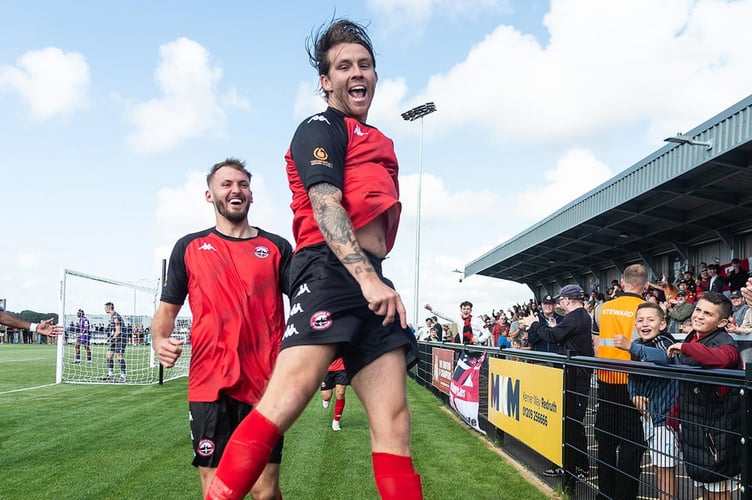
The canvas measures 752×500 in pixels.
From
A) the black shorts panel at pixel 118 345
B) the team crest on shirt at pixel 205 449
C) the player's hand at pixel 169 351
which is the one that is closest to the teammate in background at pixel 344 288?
the player's hand at pixel 169 351

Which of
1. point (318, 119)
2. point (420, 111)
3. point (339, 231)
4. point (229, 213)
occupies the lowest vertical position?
point (339, 231)

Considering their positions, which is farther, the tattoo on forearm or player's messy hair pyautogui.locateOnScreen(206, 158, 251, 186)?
player's messy hair pyautogui.locateOnScreen(206, 158, 251, 186)

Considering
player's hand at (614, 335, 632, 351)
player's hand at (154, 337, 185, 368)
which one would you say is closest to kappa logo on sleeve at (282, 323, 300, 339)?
player's hand at (154, 337, 185, 368)

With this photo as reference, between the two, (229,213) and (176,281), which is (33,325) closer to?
(176,281)

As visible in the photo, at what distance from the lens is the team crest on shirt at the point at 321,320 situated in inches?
92.5

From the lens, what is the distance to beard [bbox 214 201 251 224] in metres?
3.79

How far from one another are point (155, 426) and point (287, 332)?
842cm

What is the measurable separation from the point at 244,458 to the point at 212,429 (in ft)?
4.05

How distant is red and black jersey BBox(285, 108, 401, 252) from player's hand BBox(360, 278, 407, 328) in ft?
1.00

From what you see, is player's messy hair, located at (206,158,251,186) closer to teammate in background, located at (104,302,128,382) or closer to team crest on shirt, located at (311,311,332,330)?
team crest on shirt, located at (311,311,332,330)

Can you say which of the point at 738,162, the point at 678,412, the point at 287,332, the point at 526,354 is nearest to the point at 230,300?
the point at 287,332

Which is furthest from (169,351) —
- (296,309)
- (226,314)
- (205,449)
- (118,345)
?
(118,345)

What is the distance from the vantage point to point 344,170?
250cm

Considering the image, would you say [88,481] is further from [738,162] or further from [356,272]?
[738,162]
